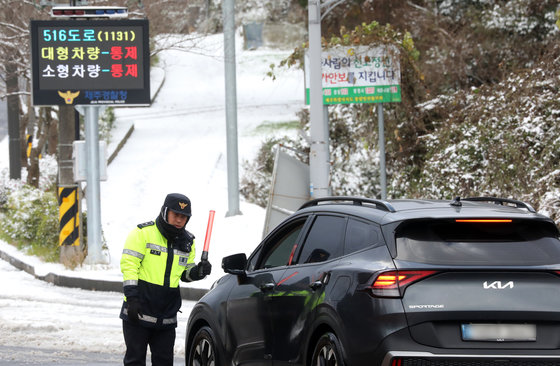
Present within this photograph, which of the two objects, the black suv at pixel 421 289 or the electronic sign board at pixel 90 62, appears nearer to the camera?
the black suv at pixel 421 289

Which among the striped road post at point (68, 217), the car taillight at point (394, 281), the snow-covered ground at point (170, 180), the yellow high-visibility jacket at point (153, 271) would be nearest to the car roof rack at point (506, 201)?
the car taillight at point (394, 281)

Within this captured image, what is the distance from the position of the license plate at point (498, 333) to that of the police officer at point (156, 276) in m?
2.63

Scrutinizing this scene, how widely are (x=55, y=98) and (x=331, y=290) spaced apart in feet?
39.2

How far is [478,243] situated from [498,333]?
1.72ft

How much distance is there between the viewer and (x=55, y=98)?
647 inches

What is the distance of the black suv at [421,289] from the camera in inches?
194

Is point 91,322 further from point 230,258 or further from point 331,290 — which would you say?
point 331,290

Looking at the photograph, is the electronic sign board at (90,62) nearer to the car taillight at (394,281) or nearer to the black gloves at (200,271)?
the black gloves at (200,271)

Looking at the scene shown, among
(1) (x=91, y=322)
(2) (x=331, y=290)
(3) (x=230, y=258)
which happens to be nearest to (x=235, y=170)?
(1) (x=91, y=322)

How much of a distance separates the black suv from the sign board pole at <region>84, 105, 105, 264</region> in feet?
37.7

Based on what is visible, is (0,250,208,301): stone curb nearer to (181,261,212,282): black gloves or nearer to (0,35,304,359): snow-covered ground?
(0,35,304,359): snow-covered ground

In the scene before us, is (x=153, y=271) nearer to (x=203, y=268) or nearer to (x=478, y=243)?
(x=203, y=268)

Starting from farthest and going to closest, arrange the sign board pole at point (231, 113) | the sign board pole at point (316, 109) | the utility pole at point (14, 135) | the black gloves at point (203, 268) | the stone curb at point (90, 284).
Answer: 1. the utility pole at point (14, 135)
2. the sign board pole at point (231, 113)
3. the sign board pole at point (316, 109)
4. the stone curb at point (90, 284)
5. the black gloves at point (203, 268)

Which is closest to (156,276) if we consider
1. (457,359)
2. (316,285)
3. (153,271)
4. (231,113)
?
(153,271)
